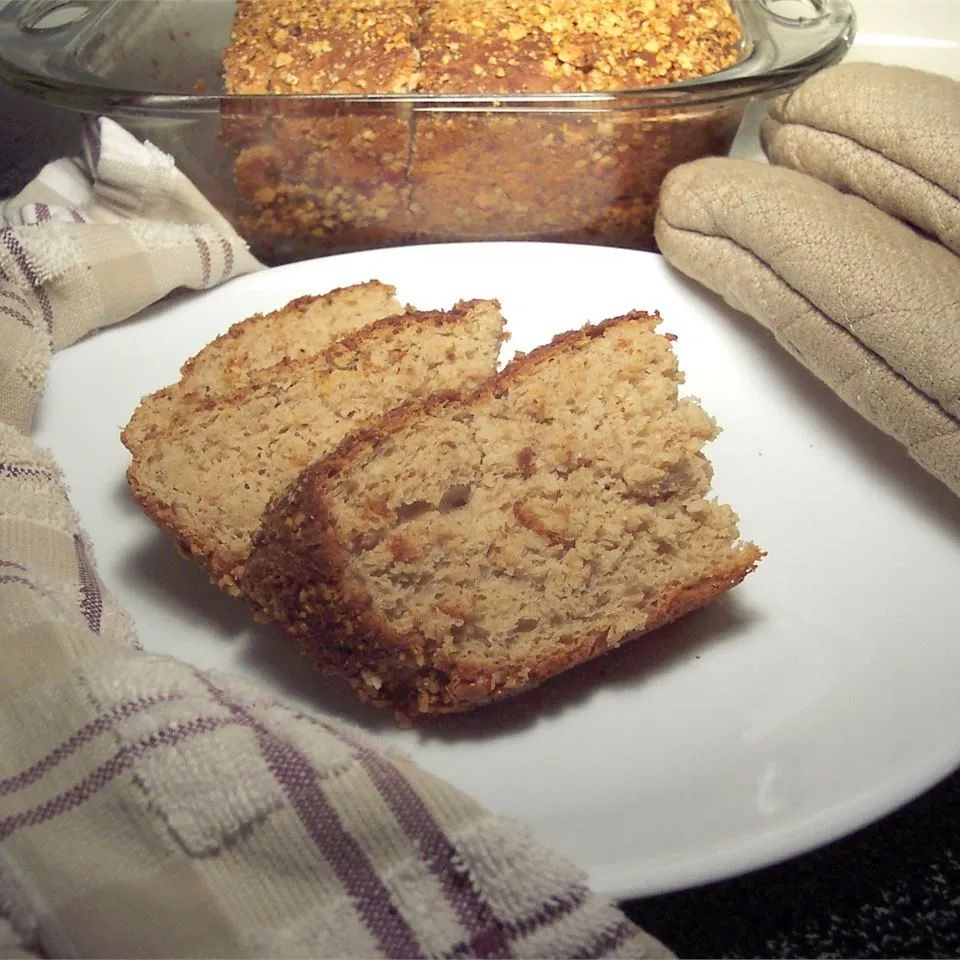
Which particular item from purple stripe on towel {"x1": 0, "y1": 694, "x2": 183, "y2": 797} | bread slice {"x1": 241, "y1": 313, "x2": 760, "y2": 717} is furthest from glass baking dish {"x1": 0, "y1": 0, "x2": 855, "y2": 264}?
purple stripe on towel {"x1": 0, "y1": 694, "x2": 183, "y2": 797}

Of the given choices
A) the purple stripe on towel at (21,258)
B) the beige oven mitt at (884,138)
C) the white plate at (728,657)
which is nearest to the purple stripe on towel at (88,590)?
the white plate at (728,657)

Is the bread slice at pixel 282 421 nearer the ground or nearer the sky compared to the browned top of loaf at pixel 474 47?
nearer the ground

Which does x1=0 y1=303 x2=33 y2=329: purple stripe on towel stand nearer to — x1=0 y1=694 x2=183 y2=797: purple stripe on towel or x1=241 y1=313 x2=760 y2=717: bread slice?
x1=241 y1=313 x2=760 y2=717: bread slice

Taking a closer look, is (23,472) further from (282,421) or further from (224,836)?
(224,836)

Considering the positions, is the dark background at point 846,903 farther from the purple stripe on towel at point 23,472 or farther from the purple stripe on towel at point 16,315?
the purple stripe on towel at point 16,315

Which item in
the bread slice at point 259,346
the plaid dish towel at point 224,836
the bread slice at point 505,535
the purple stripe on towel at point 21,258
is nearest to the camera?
the plaid dish towel at point 224,836

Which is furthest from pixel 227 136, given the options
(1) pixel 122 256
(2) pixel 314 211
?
(1) pixel 122 256

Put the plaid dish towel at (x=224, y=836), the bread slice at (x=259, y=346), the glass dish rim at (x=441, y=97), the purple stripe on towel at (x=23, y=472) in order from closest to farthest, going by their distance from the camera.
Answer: the plaid dish towel at (x=224, y=836), the purple stripe on towel at (x=23, y=472), the bread slice at (x=259, y=346), the glass dish rim at (x=441, y=97)
